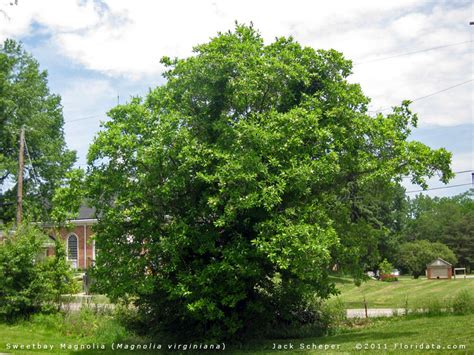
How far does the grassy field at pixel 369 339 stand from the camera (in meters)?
13.6

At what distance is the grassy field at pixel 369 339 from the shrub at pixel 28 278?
931 millimetres

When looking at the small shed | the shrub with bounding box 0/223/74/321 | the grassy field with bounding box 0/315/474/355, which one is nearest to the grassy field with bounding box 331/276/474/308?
the grassy field with bounding box 0/315/474/355

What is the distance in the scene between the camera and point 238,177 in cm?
1405

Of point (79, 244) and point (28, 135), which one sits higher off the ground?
point (28, 135)

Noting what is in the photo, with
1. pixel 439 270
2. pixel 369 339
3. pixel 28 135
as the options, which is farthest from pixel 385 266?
pixel 439 270

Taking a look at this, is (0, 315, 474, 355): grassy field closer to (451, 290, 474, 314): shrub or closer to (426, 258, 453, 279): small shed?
→ (451, 290, 474, 314): shrub

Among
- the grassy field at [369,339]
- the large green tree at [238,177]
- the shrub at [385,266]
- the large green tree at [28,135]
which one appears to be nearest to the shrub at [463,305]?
the grassy field at [369,339]

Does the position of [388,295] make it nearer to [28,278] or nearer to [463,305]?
[463,305]

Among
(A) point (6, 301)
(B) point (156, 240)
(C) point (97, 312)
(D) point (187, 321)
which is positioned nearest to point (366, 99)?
(B) point (156, 240)

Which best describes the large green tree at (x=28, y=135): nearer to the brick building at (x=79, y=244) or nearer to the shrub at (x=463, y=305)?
the brick building at (x=79, y=244)

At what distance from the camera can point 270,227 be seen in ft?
48.2

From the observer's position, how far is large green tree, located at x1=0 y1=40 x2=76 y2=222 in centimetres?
3894

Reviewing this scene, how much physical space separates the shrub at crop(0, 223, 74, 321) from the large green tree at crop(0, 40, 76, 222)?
15.8 metres

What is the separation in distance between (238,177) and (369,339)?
632 cm
